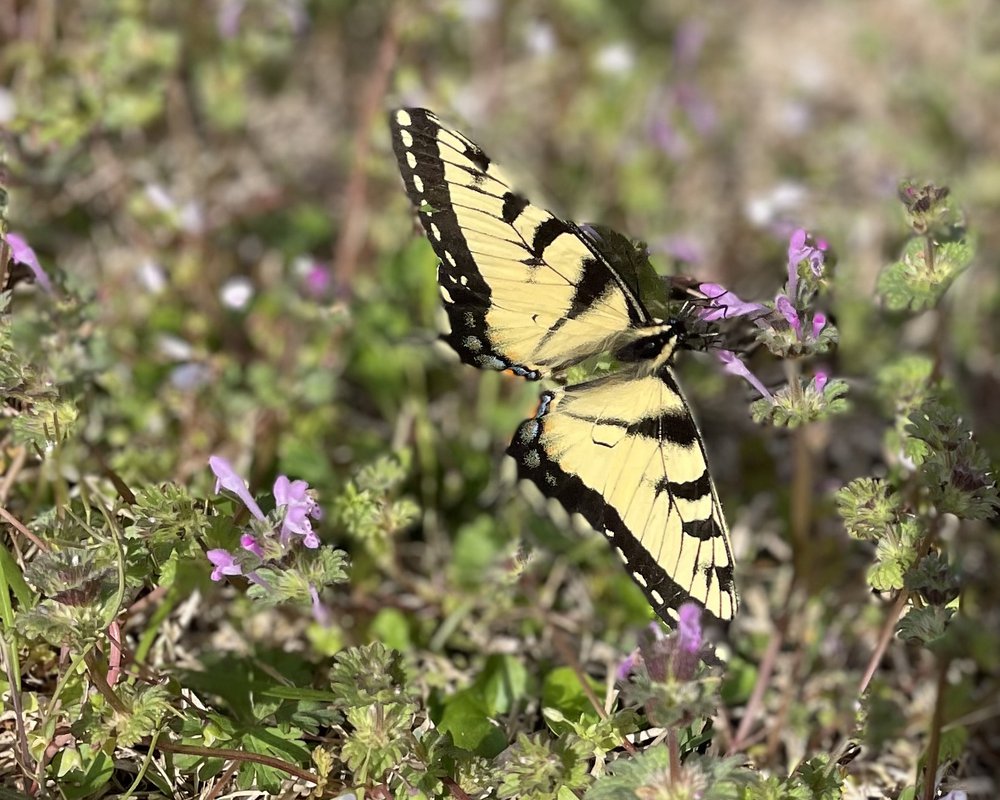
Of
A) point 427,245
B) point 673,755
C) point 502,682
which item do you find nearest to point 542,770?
point 673,755

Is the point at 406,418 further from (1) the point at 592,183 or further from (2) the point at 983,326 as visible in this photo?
(2) the point at 983,326

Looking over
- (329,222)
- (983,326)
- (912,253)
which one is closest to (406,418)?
(329,222)

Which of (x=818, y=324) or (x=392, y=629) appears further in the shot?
(x=392, y=629)

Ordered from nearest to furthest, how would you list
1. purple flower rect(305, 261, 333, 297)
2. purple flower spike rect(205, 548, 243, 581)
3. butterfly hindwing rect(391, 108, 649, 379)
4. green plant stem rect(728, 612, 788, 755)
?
purple flower spike rect(205, 548, 243, 581) → butterfly hindwing rect(391, 108, 649, 379) → green plant stem rect(728, 612, 788, 755) → purple flower rect(305, 261, 333, 297)

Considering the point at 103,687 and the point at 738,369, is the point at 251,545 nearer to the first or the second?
the point at 103,687

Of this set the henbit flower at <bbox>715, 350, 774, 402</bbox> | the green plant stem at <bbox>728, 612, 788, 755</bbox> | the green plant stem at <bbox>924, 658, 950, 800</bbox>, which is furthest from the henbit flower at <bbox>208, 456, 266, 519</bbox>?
the green plant stem at <bbox>924, 658, 950, 800</bbox>

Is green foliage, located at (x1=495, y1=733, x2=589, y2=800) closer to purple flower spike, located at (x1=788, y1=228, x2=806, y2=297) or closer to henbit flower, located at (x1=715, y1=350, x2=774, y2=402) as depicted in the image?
henbit flower, located at (x1=715, y1=350, x2=774, y2=402)
